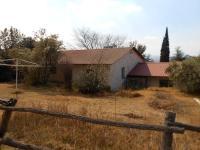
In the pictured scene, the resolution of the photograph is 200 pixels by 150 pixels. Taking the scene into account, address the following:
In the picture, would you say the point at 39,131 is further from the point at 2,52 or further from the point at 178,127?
the point at 2,52

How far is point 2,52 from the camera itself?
40.1 metres

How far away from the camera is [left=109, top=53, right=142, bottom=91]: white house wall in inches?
1265

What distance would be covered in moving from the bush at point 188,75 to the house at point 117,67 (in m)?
4.75

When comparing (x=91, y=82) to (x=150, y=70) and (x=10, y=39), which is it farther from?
(x=10, y=39)

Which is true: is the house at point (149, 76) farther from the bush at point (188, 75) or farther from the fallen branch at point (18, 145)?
the fallen branch at point (18, 145)

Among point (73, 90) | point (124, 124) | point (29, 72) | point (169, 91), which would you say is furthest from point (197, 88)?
point (124, 124)

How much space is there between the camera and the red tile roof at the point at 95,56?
32.9 m

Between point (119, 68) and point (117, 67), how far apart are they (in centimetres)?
45

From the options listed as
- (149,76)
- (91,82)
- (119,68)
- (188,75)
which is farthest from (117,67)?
(188,75)

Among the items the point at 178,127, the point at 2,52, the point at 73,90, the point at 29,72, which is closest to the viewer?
the point at 178,127

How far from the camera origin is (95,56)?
34938 millimetres

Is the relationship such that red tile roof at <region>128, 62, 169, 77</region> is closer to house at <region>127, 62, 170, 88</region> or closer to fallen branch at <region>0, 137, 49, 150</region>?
house at <region>127, 62, 170, 88</region>

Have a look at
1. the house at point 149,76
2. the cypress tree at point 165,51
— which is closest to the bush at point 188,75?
the house at point 149,76

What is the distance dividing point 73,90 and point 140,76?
784 cm
